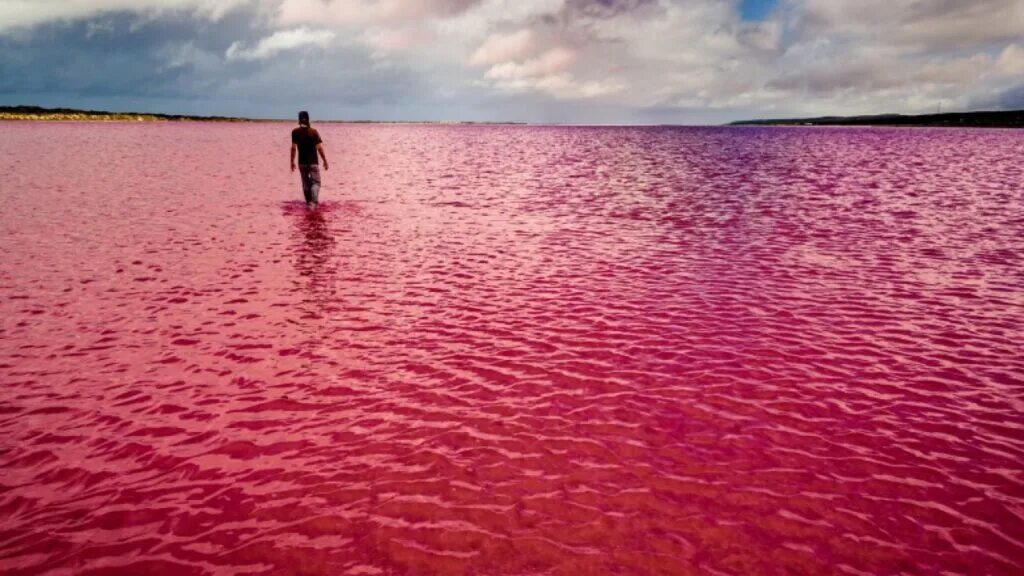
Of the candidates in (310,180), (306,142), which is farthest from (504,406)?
(310,180)

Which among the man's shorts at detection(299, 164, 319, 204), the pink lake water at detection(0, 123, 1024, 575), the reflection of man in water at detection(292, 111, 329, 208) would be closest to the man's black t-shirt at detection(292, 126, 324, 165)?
the reflection of man in water at detection(292, 111, 329, 208)

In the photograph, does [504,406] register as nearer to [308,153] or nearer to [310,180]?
[308,153]

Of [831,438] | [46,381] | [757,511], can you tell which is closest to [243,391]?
[46,381]

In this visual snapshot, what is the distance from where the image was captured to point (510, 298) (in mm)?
14039

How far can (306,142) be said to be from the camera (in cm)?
2441

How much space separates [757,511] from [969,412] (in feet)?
15.8

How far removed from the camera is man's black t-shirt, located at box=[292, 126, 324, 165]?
79.4 ft

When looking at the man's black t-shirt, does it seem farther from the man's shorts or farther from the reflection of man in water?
the man's shorts

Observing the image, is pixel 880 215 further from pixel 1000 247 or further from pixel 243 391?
pixel 243 391

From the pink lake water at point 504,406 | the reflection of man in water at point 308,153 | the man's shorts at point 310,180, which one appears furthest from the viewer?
the man's shorts at point 310,180

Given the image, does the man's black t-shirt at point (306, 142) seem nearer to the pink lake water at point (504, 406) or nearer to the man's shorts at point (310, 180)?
the man's shorts at point (310, 180)

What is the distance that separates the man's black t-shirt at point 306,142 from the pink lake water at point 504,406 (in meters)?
5.98

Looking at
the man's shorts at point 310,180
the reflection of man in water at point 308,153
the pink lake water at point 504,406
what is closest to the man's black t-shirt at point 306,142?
the reflection of man in water at point 308,153

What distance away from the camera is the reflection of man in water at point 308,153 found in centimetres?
2416
